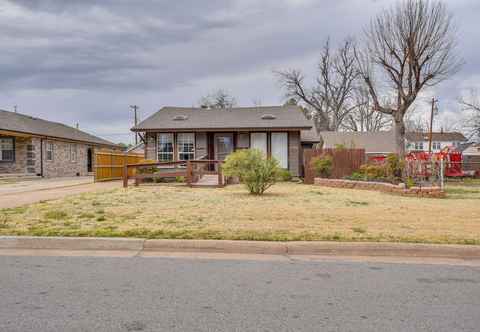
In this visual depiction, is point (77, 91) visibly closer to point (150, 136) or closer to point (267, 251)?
point (150, 136)

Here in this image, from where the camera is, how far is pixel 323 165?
1844 centimetres

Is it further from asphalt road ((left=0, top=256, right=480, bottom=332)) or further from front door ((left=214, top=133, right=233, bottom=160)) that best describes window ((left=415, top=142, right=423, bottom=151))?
asphalt road ((left=0, top=256, right=480, bottom=332))

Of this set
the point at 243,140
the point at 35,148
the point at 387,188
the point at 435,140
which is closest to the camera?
the point at 387,188

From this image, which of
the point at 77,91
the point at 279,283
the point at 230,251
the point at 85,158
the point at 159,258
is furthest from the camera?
the point at 85,158

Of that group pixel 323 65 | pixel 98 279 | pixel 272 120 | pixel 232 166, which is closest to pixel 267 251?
pixel 98 279

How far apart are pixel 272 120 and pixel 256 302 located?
19.4 metres

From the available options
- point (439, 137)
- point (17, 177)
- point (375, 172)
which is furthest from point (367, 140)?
point (439, 137)

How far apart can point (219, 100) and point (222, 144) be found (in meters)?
30.5

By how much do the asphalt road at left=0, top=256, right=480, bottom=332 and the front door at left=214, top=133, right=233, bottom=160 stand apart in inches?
698

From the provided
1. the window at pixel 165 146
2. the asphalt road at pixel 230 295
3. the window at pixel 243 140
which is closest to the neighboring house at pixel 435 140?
the window at pixel 243 140

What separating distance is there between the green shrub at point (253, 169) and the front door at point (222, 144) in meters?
10.5

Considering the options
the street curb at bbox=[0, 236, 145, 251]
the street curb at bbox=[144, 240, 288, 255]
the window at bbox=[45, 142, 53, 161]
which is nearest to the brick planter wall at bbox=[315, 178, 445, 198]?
the street curb at bbox=[144, 240, 288, 255]

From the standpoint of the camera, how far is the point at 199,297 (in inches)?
157

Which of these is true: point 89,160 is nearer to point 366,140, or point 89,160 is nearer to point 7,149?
point 7,149
